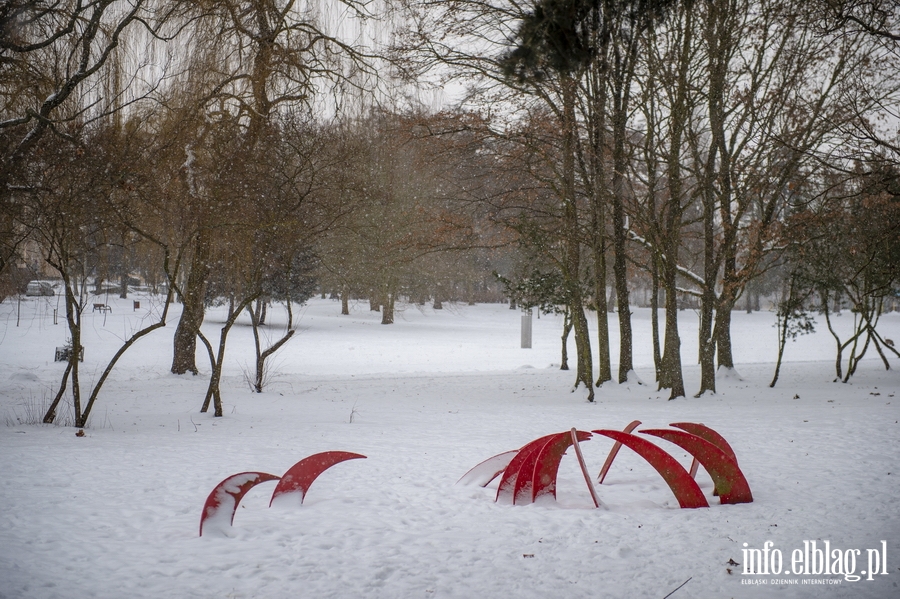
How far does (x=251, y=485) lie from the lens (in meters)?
4.21

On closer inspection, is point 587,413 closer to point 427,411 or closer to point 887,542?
point 427,411

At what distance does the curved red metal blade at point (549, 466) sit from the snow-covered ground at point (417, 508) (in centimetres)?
13

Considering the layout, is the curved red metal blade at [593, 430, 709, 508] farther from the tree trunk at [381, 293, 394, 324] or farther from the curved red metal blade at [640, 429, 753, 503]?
the tree trunk at [381, 293, 394, 324]

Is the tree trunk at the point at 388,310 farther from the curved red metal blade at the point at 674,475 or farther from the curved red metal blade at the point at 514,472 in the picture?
the curved red metal blade at the point at 674,475

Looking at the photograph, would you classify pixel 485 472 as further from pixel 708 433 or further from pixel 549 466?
pixel 708 433

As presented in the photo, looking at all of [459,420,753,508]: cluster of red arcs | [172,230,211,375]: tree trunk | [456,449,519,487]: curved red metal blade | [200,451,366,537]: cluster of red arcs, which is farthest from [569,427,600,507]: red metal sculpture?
[172,230,211,375]: tree trunk

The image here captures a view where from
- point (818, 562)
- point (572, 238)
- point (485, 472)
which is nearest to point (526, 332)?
point (572, 238)

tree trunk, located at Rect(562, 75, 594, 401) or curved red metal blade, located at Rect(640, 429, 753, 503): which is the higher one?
tree trunk, located at Rect(562, 75, 594, 401)

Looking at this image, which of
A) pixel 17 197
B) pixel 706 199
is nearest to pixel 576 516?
pixel 17 197

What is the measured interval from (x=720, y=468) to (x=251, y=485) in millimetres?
3329

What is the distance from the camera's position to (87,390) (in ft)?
39.0

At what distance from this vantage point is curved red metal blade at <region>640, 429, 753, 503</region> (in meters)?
4.62

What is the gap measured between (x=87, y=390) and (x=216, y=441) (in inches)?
253

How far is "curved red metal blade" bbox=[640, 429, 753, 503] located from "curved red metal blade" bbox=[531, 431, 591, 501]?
1.99 feet
